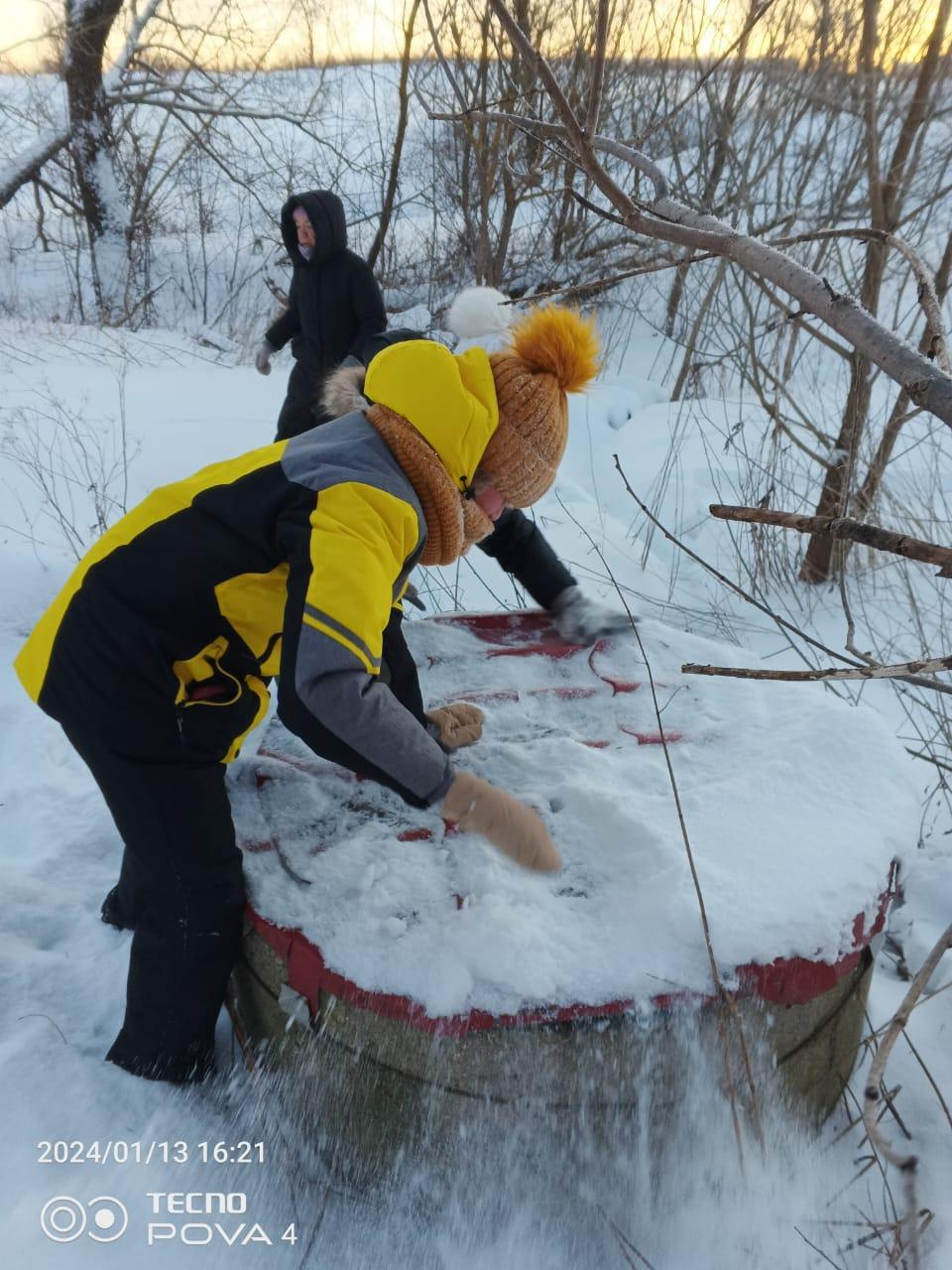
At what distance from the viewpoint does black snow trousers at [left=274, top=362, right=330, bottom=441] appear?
3.57 metres

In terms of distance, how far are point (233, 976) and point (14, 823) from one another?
1.03 m

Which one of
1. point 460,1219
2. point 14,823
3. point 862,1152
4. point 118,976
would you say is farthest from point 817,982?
point 14,823

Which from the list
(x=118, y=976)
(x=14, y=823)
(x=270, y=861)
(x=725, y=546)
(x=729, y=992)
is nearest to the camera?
(x=729, y=992)

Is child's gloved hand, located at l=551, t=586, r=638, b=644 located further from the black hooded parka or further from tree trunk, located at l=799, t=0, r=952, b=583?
the black hooded parka

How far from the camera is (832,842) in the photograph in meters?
1.49

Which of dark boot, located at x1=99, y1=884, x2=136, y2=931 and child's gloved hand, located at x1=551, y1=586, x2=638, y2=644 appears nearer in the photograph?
dark boot, located at x1=99, y1=884, x2=136, y2=931

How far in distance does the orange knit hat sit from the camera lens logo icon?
1.37 metres

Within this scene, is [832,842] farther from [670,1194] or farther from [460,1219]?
[460,1219]

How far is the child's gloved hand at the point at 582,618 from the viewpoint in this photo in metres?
2.22

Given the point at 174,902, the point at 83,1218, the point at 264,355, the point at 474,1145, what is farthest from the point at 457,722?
the point at 264,355

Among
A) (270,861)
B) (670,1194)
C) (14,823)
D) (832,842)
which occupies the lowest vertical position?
(14,823)

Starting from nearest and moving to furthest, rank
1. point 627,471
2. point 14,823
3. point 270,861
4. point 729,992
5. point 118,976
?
point 729,992 → point 270,861 → point 118,976 → point 14,823 → point 627,471

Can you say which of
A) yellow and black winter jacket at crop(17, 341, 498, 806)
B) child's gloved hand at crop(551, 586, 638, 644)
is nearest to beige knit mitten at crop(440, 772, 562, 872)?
yellow and black winter jacket at crop(17, 341, 498, 806)

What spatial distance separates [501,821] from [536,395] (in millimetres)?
770
